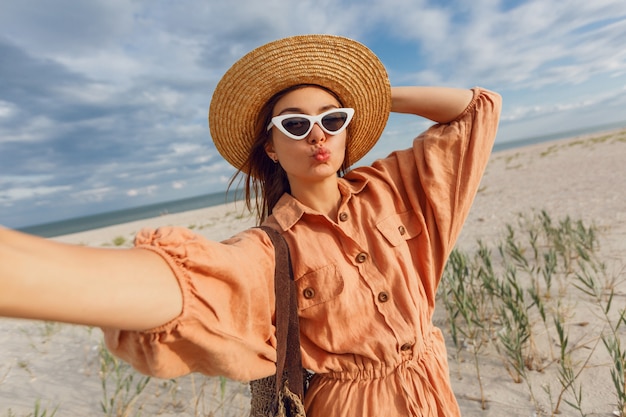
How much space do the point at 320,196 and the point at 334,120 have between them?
0.29 m

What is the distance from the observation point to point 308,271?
1336mm

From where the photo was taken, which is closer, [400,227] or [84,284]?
[84,284]

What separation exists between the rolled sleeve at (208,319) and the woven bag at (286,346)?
44mm

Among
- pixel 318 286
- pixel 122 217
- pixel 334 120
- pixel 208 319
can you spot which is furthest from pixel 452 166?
pixel 122 217

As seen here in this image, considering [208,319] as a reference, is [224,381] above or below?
below

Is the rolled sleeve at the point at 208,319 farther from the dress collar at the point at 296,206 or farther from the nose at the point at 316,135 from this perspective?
the nose at the point at 316,135

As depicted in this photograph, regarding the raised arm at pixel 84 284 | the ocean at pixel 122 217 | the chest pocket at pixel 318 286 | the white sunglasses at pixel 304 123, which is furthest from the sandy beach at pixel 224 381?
the ocean at pixel 122 217

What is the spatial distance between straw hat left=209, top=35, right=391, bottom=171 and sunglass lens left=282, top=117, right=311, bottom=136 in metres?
0.20

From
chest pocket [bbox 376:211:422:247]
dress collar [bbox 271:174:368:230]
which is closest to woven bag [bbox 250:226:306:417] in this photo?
dress collar [bbox 271:174:368:230]

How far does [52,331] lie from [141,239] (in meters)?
4.20

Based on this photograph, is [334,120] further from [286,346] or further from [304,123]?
[286,346]

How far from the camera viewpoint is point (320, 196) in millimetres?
1543

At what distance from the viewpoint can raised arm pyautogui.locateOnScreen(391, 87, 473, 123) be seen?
1604 millimetres

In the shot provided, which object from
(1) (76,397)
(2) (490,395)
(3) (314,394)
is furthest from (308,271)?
(1) (76,397)
